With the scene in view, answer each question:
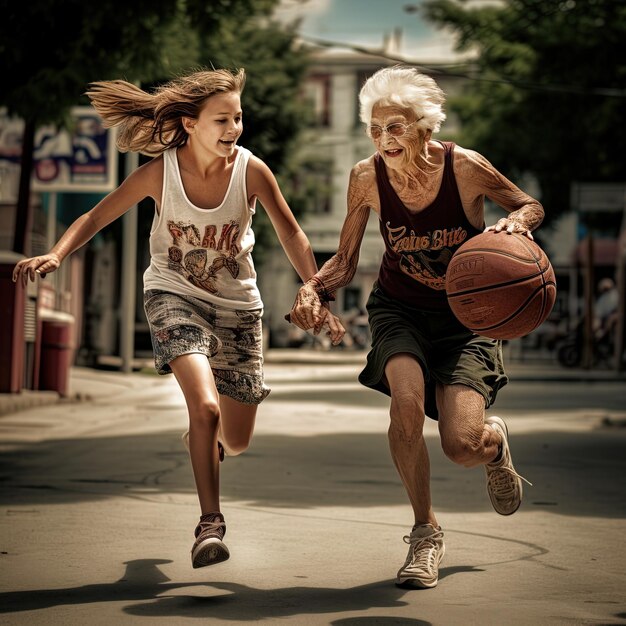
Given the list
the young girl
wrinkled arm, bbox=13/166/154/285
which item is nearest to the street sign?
the young girl

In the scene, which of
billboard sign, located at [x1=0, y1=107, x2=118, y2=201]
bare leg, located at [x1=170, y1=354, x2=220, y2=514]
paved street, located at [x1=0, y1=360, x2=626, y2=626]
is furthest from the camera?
billboard sign, located at [x1=0, y1=107, x2=118, y2=201]

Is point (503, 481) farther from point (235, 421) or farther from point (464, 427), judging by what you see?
point (235, 421)

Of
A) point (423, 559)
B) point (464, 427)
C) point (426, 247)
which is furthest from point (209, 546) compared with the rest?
point (426, 247)

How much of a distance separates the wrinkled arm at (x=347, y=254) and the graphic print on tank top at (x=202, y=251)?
39 centimetres

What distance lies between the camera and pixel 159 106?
639 cm

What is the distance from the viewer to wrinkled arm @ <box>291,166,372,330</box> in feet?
19.7

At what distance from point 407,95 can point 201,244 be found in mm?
1076

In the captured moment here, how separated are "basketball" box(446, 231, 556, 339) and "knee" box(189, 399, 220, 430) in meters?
1.06

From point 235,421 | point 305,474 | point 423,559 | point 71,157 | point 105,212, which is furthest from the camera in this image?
point 71,157

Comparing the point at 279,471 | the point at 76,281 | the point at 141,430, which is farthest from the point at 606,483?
the point at 76,281

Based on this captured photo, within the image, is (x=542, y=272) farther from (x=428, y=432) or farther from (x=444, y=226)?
(x=428, y=432)

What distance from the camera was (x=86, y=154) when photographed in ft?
67.1

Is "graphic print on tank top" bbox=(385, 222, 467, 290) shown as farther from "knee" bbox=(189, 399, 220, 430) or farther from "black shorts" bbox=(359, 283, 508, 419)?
"knee" bbox=(189, 399, 220, 430)

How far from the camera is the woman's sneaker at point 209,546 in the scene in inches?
222
